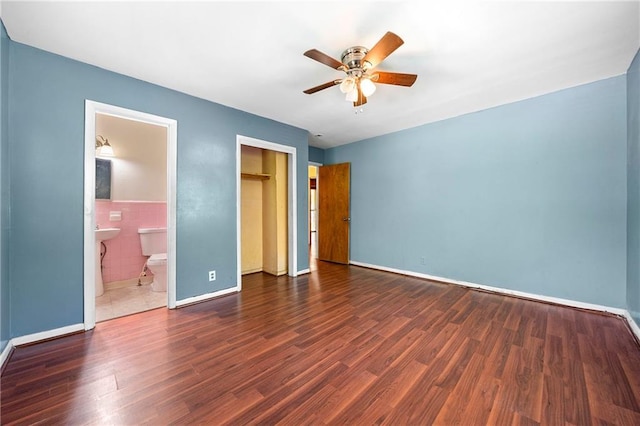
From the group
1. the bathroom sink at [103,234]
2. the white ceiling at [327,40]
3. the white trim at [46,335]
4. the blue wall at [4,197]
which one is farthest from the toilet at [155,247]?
the white ceiling at [327,40]

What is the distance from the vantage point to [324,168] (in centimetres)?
557

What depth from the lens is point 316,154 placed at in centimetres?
563

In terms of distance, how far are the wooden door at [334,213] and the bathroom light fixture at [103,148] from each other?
369 cm

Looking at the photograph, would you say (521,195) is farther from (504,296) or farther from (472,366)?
(472,366)

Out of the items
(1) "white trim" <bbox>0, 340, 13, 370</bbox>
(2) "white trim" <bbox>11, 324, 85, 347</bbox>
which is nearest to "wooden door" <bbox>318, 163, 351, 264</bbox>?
(2) "white trim" <bbox>11, 324, 85, 347</bbox>

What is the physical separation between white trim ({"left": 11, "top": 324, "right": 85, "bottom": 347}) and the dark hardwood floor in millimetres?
112

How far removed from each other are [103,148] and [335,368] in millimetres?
4263

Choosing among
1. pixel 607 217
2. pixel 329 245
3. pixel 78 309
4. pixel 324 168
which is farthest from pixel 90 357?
pixel 607 217

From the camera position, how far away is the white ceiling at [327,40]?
67.9 inches

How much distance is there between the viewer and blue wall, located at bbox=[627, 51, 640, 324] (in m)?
2.29

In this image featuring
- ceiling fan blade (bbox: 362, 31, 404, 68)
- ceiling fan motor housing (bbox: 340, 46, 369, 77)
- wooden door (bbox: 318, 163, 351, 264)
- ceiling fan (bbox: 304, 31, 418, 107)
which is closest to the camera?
ceiling fan blade (bbox: 362, 31, 404, 68)

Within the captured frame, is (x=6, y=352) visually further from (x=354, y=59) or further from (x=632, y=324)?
(x=632, y=324)

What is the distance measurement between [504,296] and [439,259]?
93cm

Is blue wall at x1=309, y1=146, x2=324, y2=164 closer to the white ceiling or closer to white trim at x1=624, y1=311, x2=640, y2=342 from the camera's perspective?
the white ceiling
